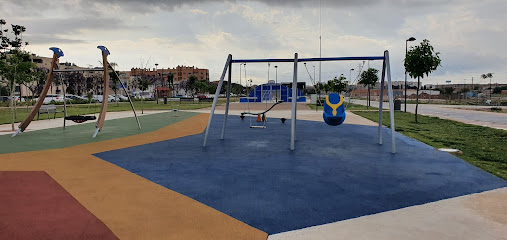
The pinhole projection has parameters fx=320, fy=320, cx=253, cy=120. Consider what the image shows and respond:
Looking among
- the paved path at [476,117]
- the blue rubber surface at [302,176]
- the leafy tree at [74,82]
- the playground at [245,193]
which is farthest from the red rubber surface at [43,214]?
the leafy tree at [74,82]

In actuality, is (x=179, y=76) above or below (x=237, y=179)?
above

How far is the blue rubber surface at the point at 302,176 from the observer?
5367 millimetres

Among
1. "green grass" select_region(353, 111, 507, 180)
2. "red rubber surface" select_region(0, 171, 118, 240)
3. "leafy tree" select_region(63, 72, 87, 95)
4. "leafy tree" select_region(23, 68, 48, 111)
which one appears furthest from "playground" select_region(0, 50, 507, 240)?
"leafy tree" select_region(63, 72, 87, 95)

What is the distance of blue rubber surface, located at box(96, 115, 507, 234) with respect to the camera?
537 cm

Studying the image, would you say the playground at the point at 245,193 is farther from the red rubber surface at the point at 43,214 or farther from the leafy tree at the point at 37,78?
the leafy tree at the point at 37,78

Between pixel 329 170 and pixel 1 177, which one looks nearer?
pixel 1 177

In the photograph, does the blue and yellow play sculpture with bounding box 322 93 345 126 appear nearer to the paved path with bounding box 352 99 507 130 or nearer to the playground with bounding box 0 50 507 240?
the playground with bounding box 0 50 507 240

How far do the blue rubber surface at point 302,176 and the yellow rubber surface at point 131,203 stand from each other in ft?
0.97

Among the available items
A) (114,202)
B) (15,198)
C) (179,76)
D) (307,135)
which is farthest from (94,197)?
(179,76)

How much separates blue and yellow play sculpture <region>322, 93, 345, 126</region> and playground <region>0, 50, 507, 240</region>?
1.32 metres

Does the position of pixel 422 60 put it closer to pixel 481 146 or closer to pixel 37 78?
pixel 481 146

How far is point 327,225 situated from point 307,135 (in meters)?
9.84

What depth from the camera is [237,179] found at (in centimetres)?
714

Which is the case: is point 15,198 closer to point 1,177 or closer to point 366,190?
point 1,177
